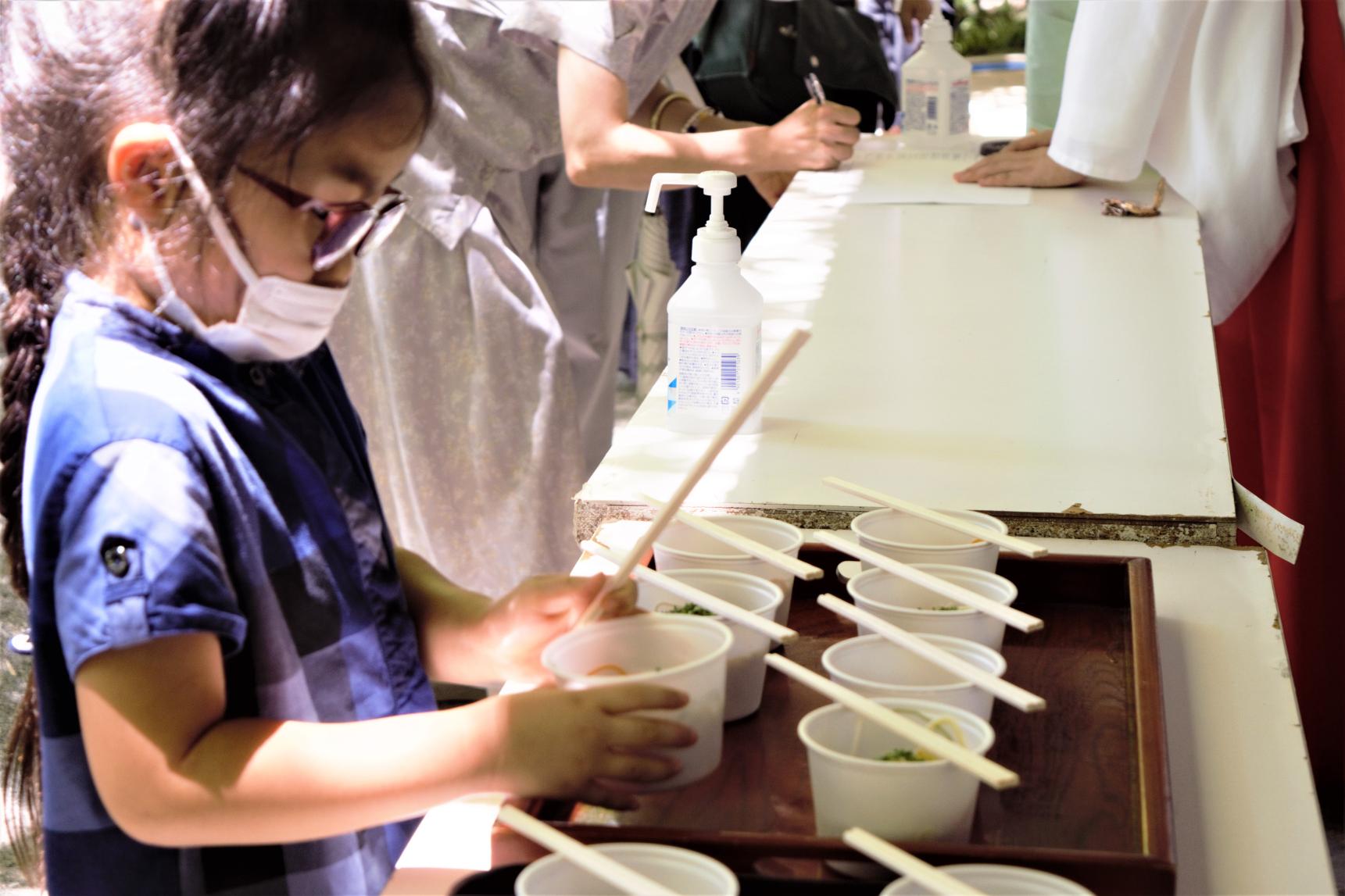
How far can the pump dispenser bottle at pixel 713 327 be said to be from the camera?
4.48 ft

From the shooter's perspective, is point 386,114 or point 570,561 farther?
point 570,561

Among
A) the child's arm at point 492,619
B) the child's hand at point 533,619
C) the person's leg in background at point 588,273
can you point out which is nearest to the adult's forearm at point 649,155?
the person's leg in background at point 588,273

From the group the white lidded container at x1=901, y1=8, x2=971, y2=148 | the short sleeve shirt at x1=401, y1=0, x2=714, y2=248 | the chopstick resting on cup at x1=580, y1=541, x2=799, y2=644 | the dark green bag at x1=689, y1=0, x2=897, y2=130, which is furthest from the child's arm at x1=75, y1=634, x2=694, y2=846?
the dark green bag at x1=689, y1=0, x2=897, y2=130

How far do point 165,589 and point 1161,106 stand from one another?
189cm

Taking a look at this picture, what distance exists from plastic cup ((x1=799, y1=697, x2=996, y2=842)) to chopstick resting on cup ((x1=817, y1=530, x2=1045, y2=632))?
13 cm

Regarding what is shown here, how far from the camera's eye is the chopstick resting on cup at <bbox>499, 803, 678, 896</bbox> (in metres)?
0.61

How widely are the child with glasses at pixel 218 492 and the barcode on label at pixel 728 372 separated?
445 mm

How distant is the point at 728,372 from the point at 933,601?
0.49m

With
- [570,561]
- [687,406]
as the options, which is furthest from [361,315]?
[687,406]

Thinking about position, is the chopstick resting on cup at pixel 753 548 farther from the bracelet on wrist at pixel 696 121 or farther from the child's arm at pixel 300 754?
the bracelet on wrist at pixel 696 121

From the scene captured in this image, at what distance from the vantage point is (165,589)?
0.75m

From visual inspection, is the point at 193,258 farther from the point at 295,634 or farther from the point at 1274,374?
the point at 1274,374

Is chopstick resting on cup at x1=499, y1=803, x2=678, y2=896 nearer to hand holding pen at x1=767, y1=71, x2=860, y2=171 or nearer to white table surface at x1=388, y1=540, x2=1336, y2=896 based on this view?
white table surface at x1=388, y1=540, x2=1336, y2=896

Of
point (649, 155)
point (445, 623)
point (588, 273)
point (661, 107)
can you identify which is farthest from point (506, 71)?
point (445, 623)
